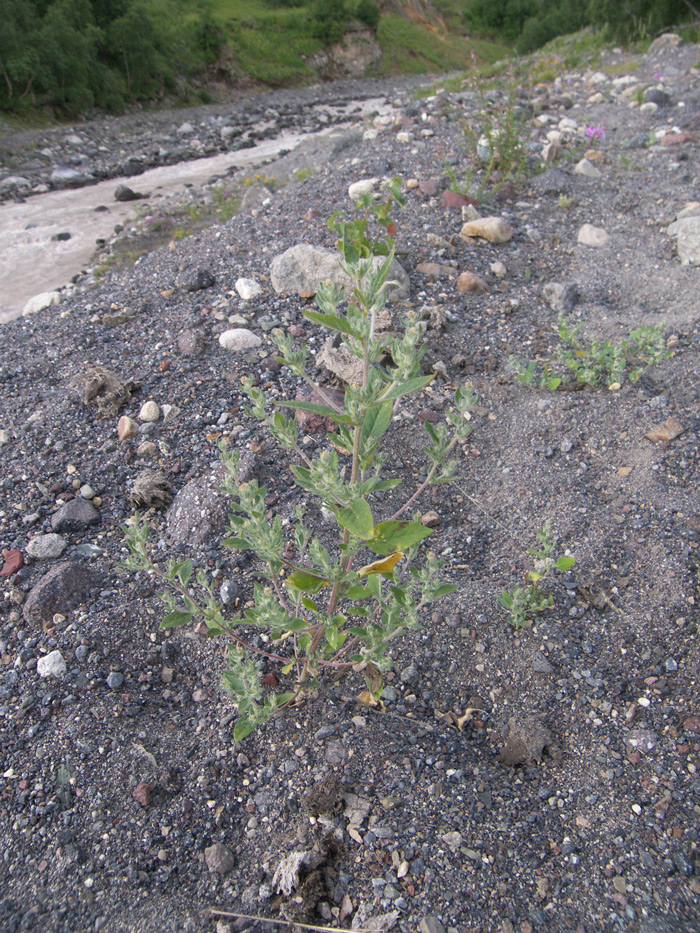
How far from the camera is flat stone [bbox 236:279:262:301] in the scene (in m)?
4.42

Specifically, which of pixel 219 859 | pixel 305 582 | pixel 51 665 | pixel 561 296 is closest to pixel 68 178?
pixel 561 296

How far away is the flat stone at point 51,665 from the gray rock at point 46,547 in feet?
1.87

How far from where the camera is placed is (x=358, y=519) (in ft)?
5.41

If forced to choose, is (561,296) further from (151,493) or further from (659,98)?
(659,98)

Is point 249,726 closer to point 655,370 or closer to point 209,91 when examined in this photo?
point 655,370

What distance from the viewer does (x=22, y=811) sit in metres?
1.98

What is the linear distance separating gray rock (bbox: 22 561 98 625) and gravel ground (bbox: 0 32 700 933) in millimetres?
14

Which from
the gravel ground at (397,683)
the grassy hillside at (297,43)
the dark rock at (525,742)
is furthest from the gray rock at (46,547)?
the grassy hillside at (297,43)

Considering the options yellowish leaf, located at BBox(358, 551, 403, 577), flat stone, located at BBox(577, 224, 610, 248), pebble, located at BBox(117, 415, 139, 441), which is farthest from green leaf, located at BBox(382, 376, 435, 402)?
flat stone, located at BBox(577, 224, 610, 248)

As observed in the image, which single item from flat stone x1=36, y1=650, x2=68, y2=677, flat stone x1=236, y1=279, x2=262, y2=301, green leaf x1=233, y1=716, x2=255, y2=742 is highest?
flat stone x1=236, y1=279, x2=262, y2=301

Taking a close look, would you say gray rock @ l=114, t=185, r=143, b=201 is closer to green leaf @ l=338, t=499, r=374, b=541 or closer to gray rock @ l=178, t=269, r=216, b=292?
gray rock @ l=178, t=269, r=216, b=292

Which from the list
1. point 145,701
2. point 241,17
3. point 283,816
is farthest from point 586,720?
point 241,17

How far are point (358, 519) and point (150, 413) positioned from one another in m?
2.26

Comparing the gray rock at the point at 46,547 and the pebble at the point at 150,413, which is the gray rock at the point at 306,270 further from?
the gray rock at the point at 46,547
